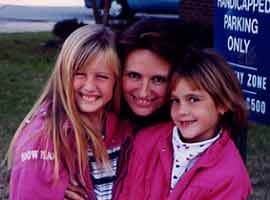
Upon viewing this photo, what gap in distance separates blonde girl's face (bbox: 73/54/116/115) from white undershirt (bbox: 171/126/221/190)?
336mm

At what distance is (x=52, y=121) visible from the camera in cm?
283

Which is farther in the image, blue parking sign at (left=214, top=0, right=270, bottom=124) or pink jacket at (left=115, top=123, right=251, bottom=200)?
blue parking sign at (left=214, top=0, right=270, bottom=124)

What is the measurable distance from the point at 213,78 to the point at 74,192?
2.20 feet

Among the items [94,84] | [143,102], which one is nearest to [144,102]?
[143,102]

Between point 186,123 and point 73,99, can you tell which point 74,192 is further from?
point 186,123

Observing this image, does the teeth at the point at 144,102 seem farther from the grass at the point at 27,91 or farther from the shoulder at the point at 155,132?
the grass at the point at 27,91

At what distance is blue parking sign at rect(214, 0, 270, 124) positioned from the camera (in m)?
4.20

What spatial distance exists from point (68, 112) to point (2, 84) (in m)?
7.64

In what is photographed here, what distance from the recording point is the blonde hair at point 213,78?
8.93 ft

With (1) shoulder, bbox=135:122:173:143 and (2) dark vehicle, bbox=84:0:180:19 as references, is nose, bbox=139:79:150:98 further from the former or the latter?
(2) dark vehicle, bbox=84:0:180:19

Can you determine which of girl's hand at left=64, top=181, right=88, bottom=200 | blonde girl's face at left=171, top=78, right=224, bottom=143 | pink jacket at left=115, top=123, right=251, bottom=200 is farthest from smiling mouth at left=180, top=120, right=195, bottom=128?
girl's hand at left=64, top=181, right=88, bottom=200

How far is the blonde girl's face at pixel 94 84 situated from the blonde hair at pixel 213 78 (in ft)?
0.83

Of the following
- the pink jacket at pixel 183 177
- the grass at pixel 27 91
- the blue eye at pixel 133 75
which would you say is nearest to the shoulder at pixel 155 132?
the pink jacket at pixel 183 177

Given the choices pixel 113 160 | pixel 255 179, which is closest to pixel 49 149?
pixel 113 160
